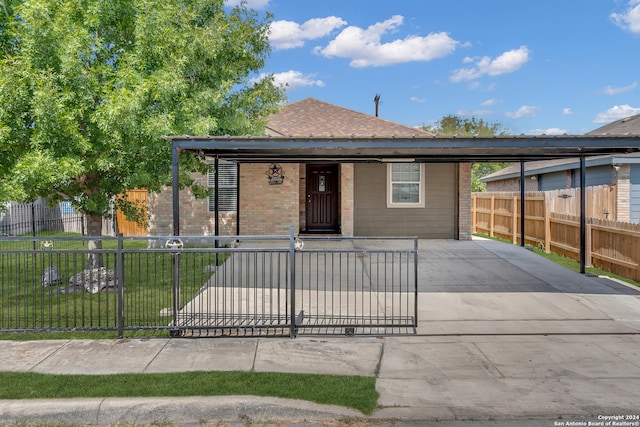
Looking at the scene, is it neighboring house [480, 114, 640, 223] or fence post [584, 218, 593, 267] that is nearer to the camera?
fence post [584, 218, 593, 267]

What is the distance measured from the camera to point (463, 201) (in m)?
16.3

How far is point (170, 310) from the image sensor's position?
7.84 metres

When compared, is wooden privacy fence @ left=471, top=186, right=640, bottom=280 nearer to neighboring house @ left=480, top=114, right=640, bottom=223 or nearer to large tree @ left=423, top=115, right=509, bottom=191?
neighboring house @ left=480, top=114, right=640, bottom=223

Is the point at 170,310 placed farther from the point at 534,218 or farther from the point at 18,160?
the point at 534,218

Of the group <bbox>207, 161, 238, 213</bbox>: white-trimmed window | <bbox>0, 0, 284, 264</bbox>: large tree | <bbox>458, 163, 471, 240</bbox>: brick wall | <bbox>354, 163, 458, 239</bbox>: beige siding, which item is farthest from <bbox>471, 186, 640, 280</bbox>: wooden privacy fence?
<bbox>207, 161, 238, 213</bbox>: white-trimmed window

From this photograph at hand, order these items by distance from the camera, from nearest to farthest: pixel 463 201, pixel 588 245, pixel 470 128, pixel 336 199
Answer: pixel 588 245
pixel 463 201
pixel 336 199
pixel 470 128

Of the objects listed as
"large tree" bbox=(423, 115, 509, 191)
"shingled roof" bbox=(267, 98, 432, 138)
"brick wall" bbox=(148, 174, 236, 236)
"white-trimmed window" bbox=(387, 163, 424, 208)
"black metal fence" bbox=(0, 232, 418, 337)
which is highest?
"large tree" bbox=(423, 115, 509, 191)

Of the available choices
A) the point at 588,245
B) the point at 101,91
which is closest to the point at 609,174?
the point at 588,245

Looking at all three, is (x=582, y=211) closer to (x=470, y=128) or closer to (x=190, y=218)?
(x=190, y=218)

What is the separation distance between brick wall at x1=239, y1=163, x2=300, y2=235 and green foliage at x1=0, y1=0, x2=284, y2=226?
16.4ft

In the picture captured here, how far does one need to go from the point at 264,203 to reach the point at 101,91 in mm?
7493

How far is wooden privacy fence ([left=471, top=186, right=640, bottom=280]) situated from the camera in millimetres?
10867

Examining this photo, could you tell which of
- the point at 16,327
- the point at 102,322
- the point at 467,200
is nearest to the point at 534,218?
the point at 467,200

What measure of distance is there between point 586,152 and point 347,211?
24.6 feet
